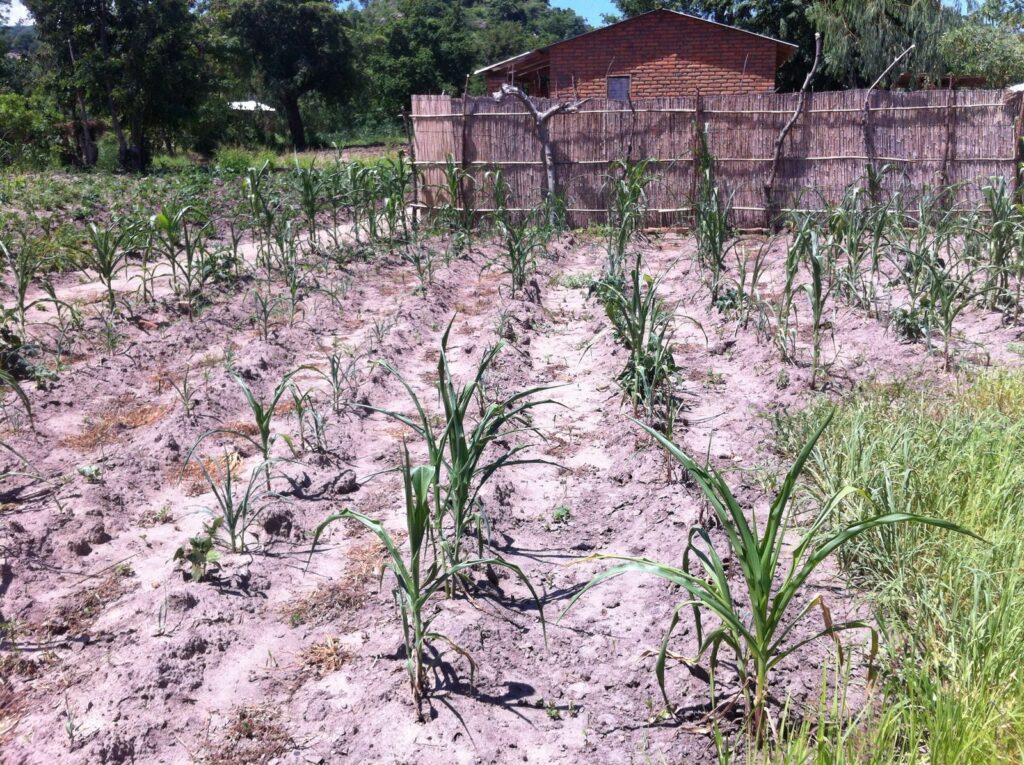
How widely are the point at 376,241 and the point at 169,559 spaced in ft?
23.1

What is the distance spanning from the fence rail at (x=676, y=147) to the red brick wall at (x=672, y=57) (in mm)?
7862

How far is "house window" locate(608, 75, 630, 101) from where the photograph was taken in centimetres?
2055

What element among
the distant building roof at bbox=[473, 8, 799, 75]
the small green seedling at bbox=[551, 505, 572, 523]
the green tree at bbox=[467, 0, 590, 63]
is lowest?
the small green seedling at bbox=[551, 505, 572, 523]

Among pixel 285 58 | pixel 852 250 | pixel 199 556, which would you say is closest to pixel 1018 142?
pixel 852 250

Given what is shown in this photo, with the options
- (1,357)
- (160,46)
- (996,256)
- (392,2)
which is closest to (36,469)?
(1,357)

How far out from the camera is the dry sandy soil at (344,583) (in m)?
2.51

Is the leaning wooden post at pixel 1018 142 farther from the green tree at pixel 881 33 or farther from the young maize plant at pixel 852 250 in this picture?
the green tree at pixel 881 33

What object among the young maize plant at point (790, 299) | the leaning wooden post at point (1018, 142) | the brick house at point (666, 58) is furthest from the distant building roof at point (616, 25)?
the young maize plant at point (790, 299)

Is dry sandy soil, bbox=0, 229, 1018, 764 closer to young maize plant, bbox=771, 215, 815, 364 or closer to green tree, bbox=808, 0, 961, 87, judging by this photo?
young maize plant, bbox=771, 215, 815, 364

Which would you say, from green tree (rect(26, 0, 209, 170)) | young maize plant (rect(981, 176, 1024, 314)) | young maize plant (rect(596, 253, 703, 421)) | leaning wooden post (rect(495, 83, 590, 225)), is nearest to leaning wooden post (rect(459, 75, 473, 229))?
leaning wooden post (rect(495, 83, 590, 225))

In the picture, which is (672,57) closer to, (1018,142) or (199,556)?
(1018,142)

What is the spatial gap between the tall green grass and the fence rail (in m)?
8.63

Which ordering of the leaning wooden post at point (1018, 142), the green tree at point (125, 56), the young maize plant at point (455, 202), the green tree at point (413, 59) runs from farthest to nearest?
the green tree at point (413, 59)
the green tree at point (125, 56)
the young maize plant at point (455, 202)
the leaning wooden post at point (1018, 142)

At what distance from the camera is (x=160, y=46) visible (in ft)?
61.8
